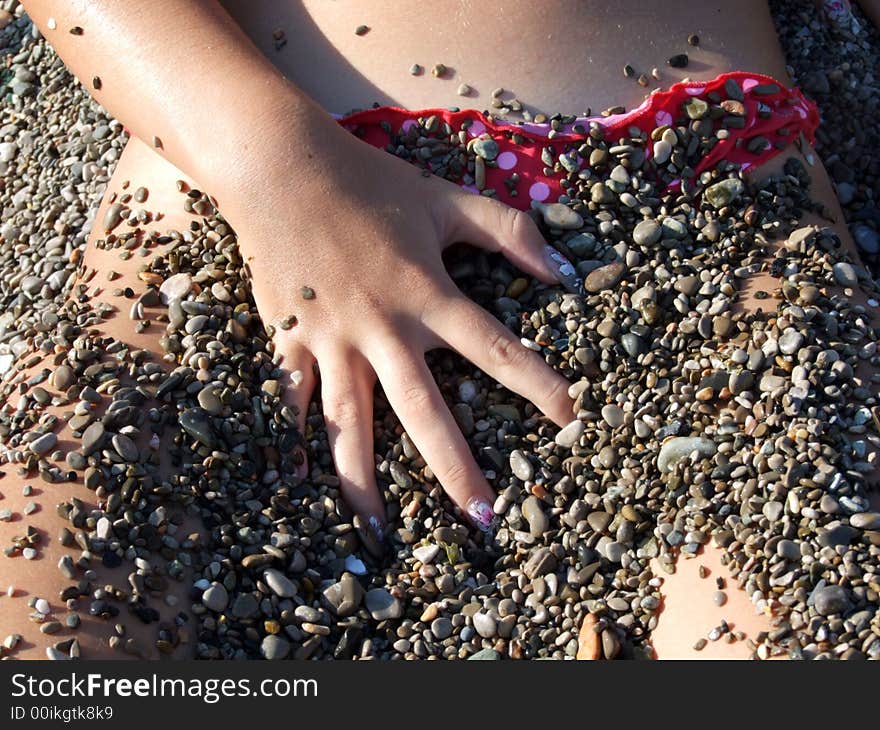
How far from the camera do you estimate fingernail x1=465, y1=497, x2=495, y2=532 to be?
6.08ft

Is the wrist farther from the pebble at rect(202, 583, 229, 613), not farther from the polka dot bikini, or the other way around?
the pebble at rect(202, 583, 229, 613)

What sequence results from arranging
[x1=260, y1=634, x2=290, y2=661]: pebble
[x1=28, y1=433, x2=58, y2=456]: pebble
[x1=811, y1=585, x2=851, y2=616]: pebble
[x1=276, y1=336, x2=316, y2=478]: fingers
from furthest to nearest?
[x1=276, y1=336, x2=316, y2=478]: fingers < [x1=28, y1=433, x2=58, y2=456]: pebble < [x1=260, y1=634, x2=290, y2=661]: pebble < [x1=811, y1=585, x2=851, y2=616]: pebble

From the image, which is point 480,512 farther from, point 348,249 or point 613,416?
point 348,249

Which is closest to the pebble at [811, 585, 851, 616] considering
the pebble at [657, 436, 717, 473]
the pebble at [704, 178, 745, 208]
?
the pebble at [657, 436, 717, 473]

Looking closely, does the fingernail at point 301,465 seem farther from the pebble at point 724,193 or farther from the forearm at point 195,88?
the pebble at point 724,193

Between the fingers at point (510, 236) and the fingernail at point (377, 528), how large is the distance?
49 centimetres

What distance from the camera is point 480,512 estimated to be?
1855mm

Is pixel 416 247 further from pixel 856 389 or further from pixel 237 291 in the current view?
pixel 856 389

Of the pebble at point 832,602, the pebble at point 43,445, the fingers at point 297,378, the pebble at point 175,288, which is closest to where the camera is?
the pebble at point 832,602

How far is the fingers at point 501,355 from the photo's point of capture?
6.21 feet

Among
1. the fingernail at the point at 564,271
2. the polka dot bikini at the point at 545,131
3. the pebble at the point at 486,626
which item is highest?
the polka dot bikini at the point at 545,131

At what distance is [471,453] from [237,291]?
19.9 inches

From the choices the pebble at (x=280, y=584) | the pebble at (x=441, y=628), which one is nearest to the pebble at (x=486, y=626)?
the pebble at (x=441, y=628)

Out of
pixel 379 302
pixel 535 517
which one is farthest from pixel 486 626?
pixel 379 302
